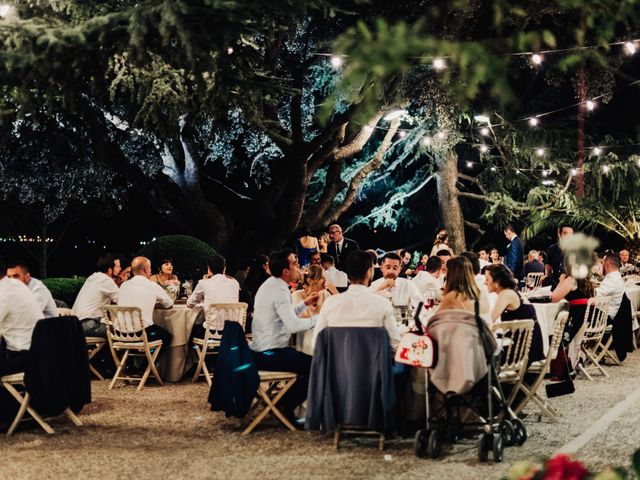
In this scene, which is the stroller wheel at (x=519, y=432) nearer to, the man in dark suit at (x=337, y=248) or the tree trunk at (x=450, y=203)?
the man in dark suit at (x=337, y=248)

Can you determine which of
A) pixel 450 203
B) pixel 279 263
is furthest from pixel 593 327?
pixel 450 203

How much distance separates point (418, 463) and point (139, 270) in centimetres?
472

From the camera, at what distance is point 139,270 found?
9766 millimetres

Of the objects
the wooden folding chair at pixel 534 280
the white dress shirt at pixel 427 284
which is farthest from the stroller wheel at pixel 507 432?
the wooden folding chair at pixel 534 280

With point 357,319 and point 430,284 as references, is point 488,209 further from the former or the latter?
point 357,319

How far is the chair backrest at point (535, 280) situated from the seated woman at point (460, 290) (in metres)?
8.09

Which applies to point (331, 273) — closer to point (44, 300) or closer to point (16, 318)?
point (44, 300)

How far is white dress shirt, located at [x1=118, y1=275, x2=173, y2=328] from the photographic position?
30.8 ft

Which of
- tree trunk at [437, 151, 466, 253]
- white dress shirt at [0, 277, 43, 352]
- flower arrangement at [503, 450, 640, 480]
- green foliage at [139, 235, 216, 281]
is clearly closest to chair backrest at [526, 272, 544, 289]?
green foliage at [139, 235, 216, 281]

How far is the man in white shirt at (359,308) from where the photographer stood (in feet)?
20.6

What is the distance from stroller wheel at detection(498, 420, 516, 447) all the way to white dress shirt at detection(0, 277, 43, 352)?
12.1 feet

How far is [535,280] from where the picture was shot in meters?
15.5

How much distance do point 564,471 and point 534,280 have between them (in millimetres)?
14202

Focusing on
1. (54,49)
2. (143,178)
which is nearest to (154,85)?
(54,49)
